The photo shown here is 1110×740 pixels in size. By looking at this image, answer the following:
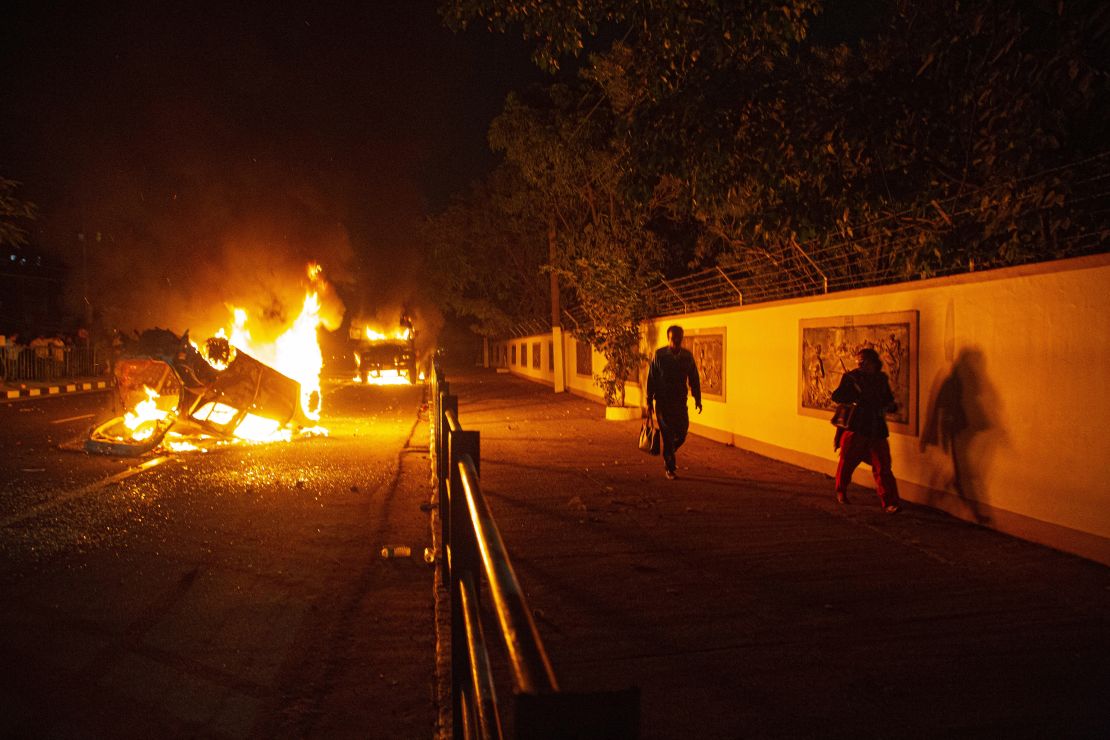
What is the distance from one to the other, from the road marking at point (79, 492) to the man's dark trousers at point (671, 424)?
21.3 ft

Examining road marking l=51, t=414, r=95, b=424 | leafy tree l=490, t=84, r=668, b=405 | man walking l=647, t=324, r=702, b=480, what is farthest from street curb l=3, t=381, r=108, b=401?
man walking l=647, t=324, r=702, b=480

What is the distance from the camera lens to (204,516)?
7816 mm

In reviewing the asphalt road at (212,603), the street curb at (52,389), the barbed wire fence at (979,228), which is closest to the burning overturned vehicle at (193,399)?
the asphalt road at (212,603)

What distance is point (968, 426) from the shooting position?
23.6 ft

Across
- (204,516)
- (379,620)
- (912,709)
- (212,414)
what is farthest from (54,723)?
(212,414)

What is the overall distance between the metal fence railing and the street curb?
1.24 metres

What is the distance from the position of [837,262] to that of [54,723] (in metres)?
10.5

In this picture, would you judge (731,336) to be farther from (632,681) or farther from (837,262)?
(632,681)

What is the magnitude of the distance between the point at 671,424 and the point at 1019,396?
3816 mm

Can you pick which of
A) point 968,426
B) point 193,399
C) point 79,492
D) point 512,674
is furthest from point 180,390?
point 512,674

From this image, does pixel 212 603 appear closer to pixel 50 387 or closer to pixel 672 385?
pixel 672 385

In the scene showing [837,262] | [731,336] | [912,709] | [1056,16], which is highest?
[1056,16]

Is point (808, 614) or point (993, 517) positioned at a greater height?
point (993, 517)

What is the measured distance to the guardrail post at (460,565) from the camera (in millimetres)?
2719
